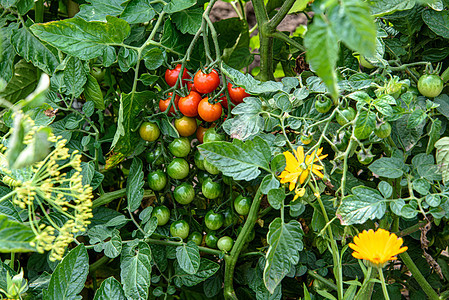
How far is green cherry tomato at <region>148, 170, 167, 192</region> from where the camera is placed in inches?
30.6

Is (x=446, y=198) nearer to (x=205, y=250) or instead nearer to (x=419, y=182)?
(x=419, y=182)

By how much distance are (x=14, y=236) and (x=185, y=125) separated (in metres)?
0.39

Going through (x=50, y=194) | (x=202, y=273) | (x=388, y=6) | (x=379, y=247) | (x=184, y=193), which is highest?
(x=388, y=6)

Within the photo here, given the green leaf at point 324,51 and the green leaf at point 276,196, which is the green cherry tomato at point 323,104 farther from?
the green leaf at point 324,51

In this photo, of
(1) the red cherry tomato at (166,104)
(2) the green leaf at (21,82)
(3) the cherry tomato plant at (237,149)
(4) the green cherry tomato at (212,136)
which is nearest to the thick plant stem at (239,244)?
(3) the cherry tomato plant at (237,149)

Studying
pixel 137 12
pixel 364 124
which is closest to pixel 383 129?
pixel 364 124

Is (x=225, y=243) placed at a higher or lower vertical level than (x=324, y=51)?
lower

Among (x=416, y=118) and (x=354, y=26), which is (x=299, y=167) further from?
(x=354, y=26)

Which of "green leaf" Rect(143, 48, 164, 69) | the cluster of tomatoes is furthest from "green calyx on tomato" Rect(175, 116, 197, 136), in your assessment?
"green leaf" Rect(143, 48, 164, 69)

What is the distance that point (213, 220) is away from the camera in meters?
0.77

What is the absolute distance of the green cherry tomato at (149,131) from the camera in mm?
766

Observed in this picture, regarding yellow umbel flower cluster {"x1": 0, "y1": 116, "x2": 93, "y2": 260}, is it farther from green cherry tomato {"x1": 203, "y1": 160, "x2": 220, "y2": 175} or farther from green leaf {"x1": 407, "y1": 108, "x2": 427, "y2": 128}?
green leaf {"x1": 407, "y1": 108, "x2": 427, "y2": 128}

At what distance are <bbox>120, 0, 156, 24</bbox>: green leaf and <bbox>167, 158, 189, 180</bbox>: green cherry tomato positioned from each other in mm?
252

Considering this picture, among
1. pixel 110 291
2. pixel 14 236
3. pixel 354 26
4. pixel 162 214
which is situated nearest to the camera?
pixel 354 26
